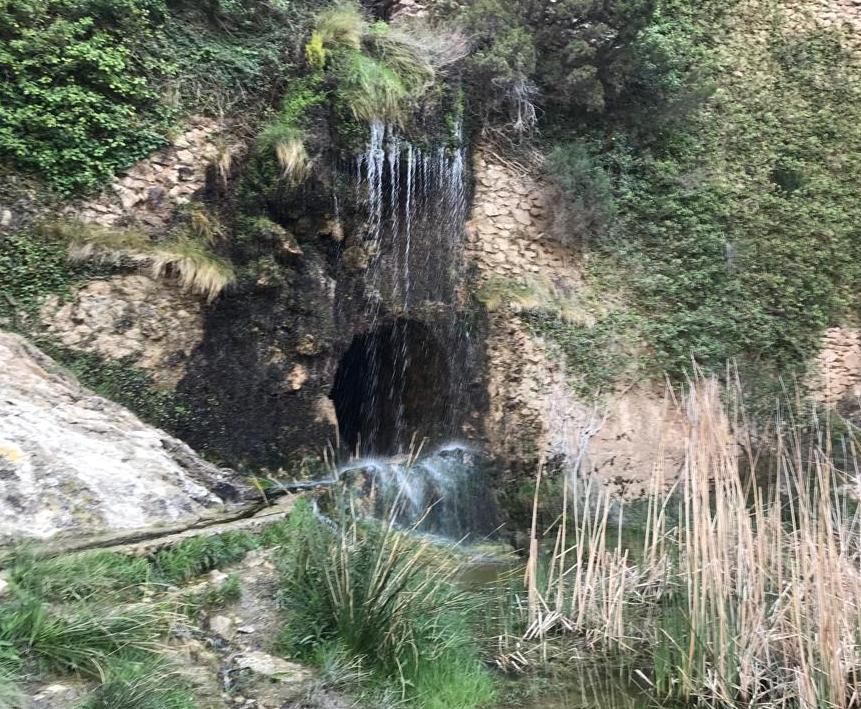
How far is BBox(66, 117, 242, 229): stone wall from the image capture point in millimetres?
5992

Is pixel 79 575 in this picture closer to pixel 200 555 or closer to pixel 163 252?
pixel 200 555

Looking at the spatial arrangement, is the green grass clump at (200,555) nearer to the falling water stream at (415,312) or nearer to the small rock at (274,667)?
the small rock at (274,667)

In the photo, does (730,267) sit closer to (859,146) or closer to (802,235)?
(802,235)

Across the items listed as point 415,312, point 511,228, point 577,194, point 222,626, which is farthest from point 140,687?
point 577,194

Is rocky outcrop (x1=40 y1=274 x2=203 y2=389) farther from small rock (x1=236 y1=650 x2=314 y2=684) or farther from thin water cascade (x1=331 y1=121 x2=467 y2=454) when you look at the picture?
small rock (x1=236 y1=650 x2=314 y2=684)

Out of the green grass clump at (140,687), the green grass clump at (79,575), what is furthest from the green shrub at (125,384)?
the green grass clump at (140,687)

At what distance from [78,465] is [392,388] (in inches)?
201

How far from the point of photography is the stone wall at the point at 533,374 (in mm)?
7859

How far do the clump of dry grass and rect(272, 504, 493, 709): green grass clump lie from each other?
3129 millimetres

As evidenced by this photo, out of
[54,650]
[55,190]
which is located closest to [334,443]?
[55,190]

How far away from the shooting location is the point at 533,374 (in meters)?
7.99

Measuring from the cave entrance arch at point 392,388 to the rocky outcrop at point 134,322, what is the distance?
2238 millimetres

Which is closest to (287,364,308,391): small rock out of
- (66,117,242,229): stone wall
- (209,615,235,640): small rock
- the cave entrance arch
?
the cave entrance arch

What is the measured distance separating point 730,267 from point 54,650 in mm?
8867
